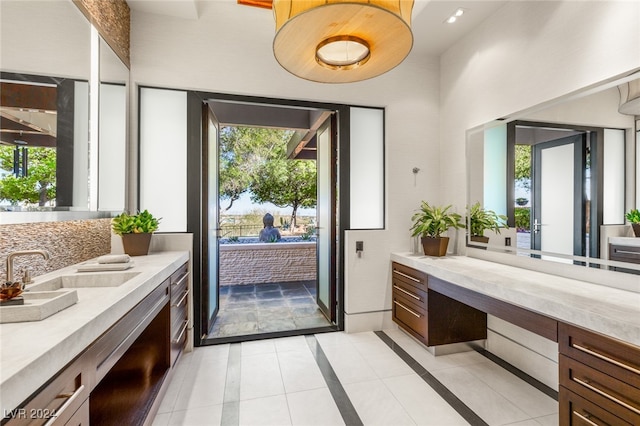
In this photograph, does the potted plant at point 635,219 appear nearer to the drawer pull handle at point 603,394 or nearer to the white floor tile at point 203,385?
the drawer pull handle at point 603,394

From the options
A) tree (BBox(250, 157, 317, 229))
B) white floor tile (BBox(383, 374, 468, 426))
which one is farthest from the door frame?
tree (BBox(250, 157, 317, 229))

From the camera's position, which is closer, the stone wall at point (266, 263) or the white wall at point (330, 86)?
→ the white wall at point (330, 86)

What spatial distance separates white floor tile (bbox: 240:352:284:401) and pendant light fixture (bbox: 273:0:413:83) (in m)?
2.28

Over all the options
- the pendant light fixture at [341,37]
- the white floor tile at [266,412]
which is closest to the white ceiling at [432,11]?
the pendant light fixture at [341,37]

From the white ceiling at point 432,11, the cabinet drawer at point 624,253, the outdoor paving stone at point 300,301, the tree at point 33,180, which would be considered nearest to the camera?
the tree at point 33,180

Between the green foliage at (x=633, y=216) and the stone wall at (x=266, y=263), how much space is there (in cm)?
475

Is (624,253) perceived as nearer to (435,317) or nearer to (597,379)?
(597,379)

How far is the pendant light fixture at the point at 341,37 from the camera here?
4.31 ft

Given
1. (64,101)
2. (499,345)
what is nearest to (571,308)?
(499,345)

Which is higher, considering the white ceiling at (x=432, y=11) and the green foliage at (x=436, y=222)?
the white ceiling at (x=432, y=11)

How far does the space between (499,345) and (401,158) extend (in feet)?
7.10

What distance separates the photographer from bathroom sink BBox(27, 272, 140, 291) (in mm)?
1717

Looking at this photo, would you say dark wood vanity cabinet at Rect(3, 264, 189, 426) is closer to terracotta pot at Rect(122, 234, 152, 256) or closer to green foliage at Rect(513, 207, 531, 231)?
terracotta pot at Rect(122, 234, 152, 256)

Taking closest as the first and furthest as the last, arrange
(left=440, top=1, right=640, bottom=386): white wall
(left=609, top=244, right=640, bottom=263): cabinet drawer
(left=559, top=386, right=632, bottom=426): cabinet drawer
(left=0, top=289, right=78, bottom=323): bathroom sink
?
(left=0, top=289, right=78, bottom=323): bathroom sink → (left=559, top=386, right=632, bottom=426): cabinet drawer → (left=609, top=244, right=640, bottom=263): cabinet drawer → (left=440, top=1, right=640, bottom=386): white wall
